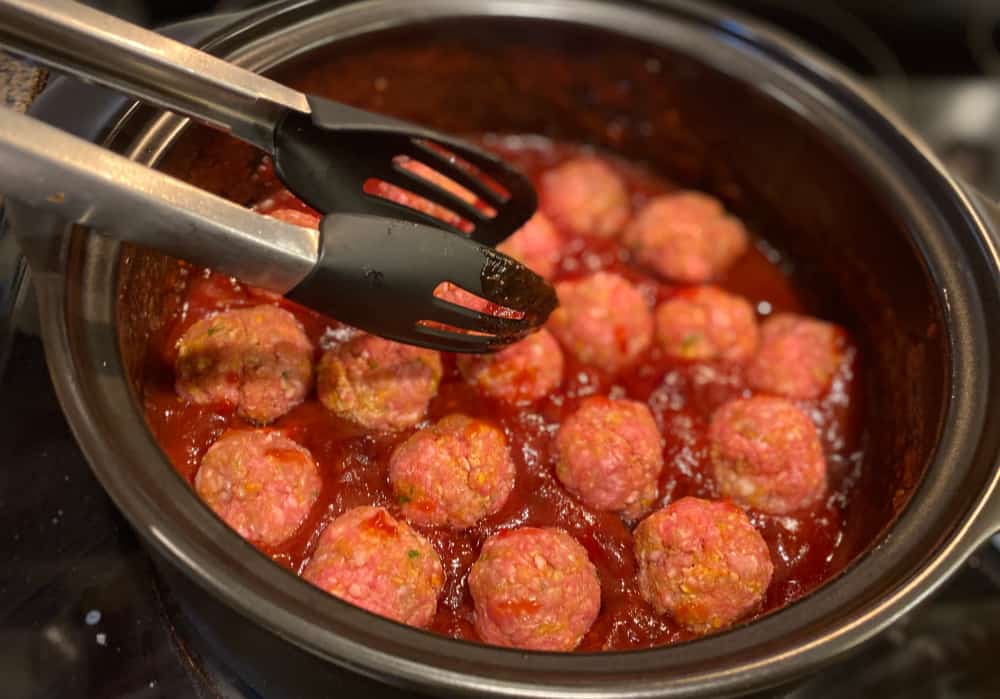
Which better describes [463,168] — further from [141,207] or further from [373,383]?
[141,207]

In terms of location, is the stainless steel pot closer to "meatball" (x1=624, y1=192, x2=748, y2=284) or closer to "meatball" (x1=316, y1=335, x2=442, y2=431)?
"meatball" (x1=624, y1=192, x2=748, y2=284)

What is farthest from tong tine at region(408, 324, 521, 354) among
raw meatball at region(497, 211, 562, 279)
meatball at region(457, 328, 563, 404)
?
raw meatball at region(497, 211, 562, 279)

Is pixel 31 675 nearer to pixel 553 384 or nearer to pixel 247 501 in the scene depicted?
pixel 247 501

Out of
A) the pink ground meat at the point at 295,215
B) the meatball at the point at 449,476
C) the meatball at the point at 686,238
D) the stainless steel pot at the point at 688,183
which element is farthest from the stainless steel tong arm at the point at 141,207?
the meatball at the point at 686,238

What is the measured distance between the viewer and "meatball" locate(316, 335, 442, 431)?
197 centimetres

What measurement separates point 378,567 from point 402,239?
2.01 ft

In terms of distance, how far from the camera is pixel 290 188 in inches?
72.7

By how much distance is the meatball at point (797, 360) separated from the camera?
2.28 metres

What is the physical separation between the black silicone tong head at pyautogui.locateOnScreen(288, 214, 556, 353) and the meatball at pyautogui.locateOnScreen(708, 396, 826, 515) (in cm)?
57

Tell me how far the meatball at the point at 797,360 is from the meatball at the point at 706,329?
0.16ft

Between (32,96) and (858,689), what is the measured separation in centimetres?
236

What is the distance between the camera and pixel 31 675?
1774mm

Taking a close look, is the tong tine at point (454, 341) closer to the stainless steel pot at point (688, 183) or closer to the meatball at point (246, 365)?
the meatball at point (246, 365)

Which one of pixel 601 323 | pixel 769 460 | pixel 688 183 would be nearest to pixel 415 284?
pixel 601 323
